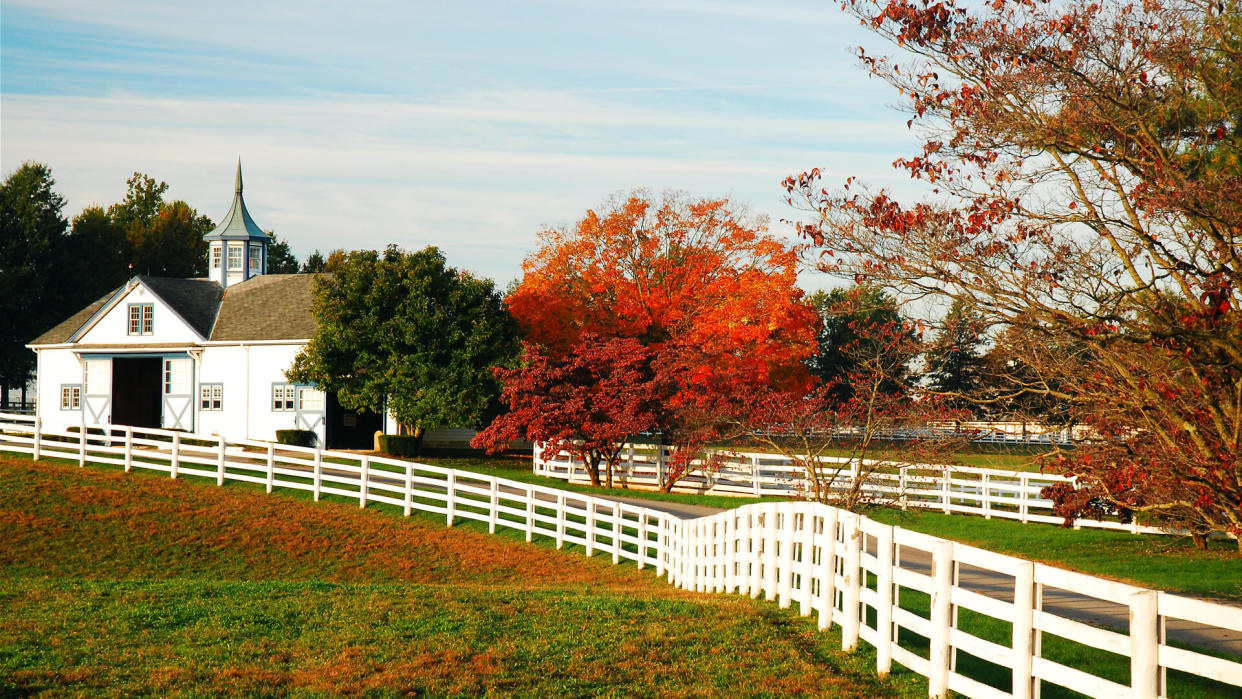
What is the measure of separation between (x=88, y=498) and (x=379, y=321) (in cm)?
1482

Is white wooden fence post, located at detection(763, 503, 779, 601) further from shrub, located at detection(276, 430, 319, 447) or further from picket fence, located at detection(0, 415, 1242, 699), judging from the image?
shrub, located at detection(276, 430, 319, 447)

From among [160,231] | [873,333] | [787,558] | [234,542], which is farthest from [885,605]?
[160,231]

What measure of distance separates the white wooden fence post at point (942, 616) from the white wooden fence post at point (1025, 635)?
75cm

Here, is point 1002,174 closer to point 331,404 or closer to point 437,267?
→ point 437,267

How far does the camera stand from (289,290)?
145 ft

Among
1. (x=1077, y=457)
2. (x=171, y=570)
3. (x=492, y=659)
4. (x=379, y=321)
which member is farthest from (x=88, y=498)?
(x=1077, y=457)

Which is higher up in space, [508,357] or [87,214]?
[87,214]

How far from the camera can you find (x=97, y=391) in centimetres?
4228

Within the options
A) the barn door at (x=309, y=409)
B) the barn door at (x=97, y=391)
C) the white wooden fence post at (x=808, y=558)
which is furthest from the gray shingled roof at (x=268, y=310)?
the white wooden fence post at (x=808, y=558)

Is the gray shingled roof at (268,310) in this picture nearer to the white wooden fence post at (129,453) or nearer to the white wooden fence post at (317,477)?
the white wooden fence post at (129,453)

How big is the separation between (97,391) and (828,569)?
133 ft

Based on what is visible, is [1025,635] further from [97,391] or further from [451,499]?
[97,391]

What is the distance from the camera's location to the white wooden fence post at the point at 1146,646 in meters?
5.05

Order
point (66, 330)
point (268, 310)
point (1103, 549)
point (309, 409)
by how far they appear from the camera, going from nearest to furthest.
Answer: point (1103, 549) < point (309, 409) < point (268, 310) < point (66, 330)
